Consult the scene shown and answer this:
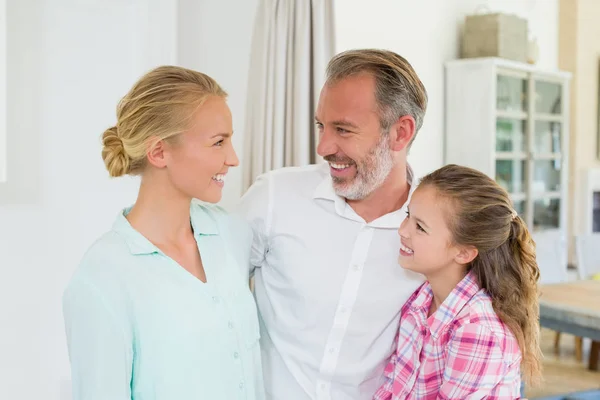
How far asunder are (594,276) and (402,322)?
3130 millimetres

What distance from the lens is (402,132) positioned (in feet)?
5.66

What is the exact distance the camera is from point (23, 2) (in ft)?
7.86

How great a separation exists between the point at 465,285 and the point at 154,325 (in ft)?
2.35

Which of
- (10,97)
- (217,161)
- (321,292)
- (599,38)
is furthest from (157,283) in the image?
(599,38)

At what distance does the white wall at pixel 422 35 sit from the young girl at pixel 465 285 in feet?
10.8

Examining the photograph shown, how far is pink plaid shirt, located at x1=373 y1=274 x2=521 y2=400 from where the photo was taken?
1433 mm

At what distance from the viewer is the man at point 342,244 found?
5.29ft

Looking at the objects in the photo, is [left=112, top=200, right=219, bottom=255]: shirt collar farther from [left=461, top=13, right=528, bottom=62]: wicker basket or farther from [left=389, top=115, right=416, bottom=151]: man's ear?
[left=461, top=13, right=528, bottom=62]: wicker basket

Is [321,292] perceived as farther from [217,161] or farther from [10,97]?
[10,97]

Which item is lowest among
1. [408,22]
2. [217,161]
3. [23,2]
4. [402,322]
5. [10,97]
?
[402,322]

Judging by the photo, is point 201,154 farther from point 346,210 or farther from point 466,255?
point 466,255

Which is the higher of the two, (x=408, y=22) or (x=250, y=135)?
(x=408, y=22)

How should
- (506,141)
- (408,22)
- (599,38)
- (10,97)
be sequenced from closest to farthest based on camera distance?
(10,97)
(408,22)
(506,141)
(599,38)

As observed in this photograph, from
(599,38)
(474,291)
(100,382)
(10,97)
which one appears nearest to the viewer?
(100,382)
